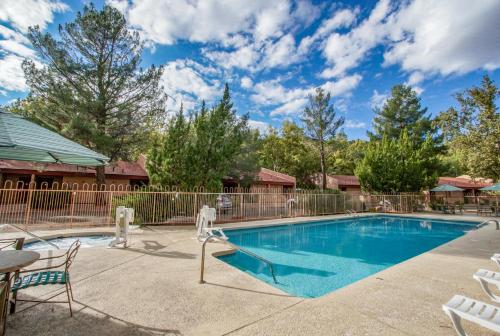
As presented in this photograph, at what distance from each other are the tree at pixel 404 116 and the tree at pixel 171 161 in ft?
75.9

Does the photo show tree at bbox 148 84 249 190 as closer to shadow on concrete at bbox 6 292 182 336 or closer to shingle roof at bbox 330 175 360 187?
shadow on concrete at bbox 6 292 182 336

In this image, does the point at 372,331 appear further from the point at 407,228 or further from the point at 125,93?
the point at 125,93

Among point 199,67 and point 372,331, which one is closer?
point 372,331

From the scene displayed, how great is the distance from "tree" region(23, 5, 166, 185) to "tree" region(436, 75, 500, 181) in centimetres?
2416

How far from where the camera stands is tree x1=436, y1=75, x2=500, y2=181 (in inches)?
677

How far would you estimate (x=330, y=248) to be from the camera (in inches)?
372

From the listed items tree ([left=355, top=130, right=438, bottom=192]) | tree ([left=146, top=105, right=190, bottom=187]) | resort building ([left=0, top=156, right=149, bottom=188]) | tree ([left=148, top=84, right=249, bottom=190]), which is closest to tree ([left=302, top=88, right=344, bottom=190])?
tree ([left=355, top=130, right=438, bottom=192])

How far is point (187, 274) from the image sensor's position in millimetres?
4668

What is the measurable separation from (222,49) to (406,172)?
19.2 m

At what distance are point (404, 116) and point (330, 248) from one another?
25033 mm

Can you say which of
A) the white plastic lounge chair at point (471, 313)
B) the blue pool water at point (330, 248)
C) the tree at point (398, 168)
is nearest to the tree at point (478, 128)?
the tree at point (398, 168)

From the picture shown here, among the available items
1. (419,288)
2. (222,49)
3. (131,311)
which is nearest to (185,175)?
(222,49)

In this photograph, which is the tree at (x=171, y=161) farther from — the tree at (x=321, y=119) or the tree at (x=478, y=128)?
the tree at (x=478, y=128)

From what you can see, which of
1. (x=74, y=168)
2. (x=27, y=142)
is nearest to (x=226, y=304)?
(x=27, y=142)
